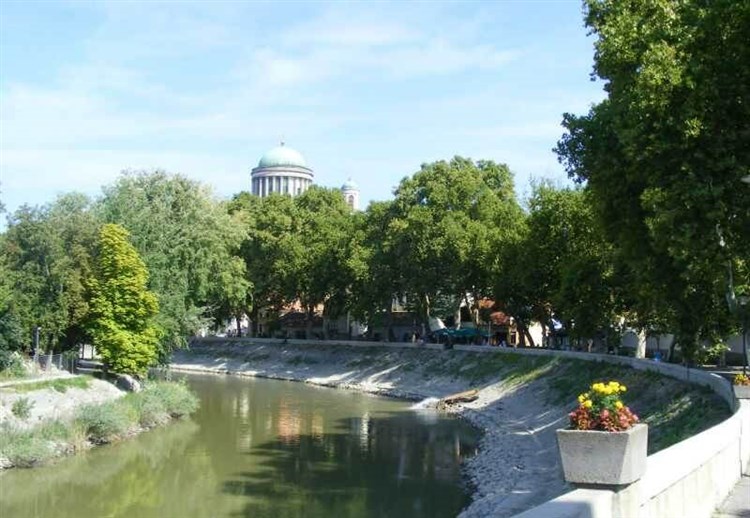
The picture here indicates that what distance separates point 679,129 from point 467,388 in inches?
1427

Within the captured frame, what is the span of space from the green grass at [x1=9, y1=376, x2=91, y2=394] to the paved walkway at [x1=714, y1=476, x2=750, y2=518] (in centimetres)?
3116

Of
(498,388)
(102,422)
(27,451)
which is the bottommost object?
(27,451)

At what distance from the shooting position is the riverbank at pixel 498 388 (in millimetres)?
26062

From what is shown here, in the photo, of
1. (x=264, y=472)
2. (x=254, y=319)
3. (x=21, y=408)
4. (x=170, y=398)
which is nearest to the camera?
(x=264, y=472)

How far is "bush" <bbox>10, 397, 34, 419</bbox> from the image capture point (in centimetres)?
3325

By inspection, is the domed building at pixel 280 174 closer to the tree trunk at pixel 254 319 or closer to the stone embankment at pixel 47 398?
the tree trunk at pixel 254 319

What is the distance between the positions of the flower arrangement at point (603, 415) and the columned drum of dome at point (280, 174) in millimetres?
152497

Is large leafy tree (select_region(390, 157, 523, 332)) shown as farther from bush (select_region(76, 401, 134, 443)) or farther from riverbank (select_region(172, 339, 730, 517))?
bush (select_region(76, 401, 134, 443))

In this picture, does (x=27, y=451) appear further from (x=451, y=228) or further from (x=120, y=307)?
(x=451, y=228)

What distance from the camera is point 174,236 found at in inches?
1937

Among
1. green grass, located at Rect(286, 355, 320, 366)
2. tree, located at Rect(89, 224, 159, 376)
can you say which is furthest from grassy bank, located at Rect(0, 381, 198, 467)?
green grass, located at Rect(286, 355, 320, 366)

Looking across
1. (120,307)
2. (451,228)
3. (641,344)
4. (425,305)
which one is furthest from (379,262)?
(120,307)

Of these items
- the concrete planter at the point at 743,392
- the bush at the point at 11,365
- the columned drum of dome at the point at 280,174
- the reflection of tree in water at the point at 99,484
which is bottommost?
the reflection of tree in water at the point at 99,484

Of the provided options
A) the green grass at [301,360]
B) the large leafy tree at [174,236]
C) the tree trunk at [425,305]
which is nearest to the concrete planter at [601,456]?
the large leafy tree at [174,236]
